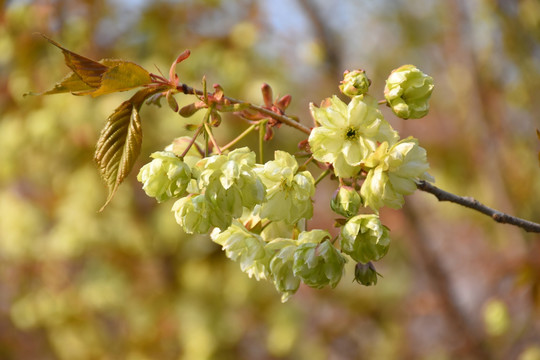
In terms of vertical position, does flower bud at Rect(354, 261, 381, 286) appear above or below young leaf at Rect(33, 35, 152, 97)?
below

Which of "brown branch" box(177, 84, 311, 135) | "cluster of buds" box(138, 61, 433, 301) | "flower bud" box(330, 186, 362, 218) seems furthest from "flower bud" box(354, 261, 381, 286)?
"brown branch" box(177, 84, 311, 135)

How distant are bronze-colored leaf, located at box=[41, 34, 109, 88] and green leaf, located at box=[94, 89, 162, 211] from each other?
0.06m

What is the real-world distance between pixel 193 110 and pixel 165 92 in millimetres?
55

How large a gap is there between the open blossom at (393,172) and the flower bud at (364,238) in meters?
0.03

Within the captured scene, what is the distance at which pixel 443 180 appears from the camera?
16.2 ft

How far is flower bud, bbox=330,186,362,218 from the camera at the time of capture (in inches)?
34.6

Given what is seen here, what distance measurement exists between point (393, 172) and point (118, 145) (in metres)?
0.44

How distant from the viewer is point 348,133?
86cm

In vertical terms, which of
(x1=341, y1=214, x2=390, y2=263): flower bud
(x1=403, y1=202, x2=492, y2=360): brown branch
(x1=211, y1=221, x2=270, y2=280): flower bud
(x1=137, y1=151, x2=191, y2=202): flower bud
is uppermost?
(x1=137, y1=151, x2=191, y2=202): flower bud

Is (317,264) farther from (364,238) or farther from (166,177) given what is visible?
(166,177)

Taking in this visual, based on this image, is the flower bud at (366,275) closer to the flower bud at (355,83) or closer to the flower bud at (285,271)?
the flower bud at (285,271)

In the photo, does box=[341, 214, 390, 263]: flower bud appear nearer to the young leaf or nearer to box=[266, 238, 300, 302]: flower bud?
box=[266, 238, 300, 302]: flower bud

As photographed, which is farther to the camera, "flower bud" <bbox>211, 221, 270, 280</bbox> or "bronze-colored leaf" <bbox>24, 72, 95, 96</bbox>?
"flower bud" <bbox>211, 221, 270, 280</bbox>

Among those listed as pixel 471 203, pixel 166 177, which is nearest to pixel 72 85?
pixel 166 177
